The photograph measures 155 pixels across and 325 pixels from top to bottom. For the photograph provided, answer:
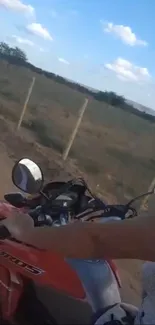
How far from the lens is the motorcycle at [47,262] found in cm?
252

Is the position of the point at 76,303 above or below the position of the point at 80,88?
above

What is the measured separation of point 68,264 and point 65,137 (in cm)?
1963

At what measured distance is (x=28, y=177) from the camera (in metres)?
2.60

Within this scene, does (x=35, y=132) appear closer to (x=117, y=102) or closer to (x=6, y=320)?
(x=6, y=320)

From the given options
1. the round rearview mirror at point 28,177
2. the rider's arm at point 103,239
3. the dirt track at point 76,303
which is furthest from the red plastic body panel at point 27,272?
the rider's arm at point 103,239

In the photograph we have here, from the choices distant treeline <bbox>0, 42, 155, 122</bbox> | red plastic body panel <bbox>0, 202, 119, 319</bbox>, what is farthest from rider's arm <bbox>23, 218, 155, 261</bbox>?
distant treeline <bbox>0, 42, 155, 122</bbox>

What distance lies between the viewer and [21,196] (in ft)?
9.83

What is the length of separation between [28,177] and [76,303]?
70cm

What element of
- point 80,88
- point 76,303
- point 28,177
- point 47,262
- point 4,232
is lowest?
point 80,88

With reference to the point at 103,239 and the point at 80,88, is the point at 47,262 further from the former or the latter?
the point at 80,88

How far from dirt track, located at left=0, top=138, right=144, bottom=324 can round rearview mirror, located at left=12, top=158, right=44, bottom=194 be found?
580 millimetres

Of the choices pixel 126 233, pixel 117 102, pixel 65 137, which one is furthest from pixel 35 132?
pixel 117 102

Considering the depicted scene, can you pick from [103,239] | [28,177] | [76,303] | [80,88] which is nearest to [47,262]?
[76,303]

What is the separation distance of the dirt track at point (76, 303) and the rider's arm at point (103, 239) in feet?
2.57
